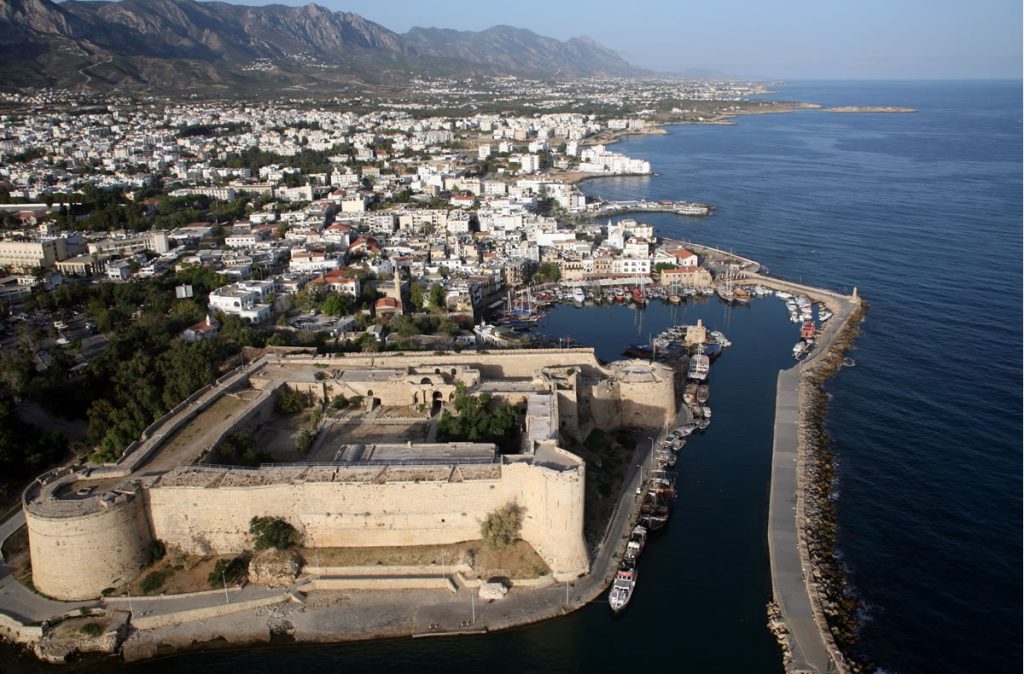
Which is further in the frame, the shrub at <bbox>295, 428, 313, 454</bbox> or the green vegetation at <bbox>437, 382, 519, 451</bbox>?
the shrub at <bbox>295, 428, 313, 454</bbox>

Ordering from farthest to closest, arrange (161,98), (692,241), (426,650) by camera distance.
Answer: (161,98)
(692,241)
(426,650)

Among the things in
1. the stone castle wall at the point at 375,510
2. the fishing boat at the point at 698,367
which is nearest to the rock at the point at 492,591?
the stone castle wall at the point at 375,510

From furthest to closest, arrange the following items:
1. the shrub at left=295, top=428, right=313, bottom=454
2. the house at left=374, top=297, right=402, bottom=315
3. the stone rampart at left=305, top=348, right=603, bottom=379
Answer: the house at left=374, top=297, right=402, bottom=315 → the stone rampart at left=305, top=348, right=603, bottom=379 → the shrub at left=295, top=428, right=313, bottom=454

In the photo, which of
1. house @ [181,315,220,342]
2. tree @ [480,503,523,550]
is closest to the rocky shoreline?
tree @ [480,503,523,550]

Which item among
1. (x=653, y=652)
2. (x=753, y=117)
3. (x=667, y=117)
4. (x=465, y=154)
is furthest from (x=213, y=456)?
(x=753, y=117)

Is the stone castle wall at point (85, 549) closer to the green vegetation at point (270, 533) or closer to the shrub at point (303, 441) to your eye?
the green vegetation at point (270, 533)

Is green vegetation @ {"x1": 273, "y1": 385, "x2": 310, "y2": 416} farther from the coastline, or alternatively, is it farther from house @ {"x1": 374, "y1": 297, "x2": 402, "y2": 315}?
the coastline

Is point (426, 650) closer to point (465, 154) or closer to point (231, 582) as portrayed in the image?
point (231, 582)
